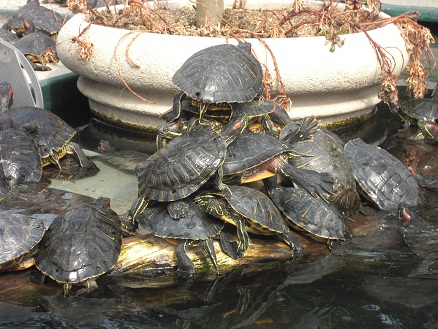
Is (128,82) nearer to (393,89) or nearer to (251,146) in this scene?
(251,146)

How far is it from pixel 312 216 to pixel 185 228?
833 millimetres

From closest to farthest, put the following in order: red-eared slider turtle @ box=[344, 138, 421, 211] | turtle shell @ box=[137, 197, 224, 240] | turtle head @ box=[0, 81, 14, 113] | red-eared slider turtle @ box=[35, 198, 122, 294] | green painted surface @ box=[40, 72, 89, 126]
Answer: red-eared slider turtle @ box=[35, 198, 122, 294] < turtle shell @ box=[137, 197, 224, 240] < red-eared slider turtle @ box=[344, 138, 421, 211] < turtle head @ box=[0, 81, 14, 113] < green painted surface @ box=[40, 72, 89, 126]

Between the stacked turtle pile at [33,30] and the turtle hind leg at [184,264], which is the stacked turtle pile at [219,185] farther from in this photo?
the stacked turtle pile at [33,30]

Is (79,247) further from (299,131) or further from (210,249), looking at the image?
(299,131)

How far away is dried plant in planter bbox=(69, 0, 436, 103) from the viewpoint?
18.2ft

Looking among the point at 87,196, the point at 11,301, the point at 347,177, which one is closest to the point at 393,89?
the point at 347,177

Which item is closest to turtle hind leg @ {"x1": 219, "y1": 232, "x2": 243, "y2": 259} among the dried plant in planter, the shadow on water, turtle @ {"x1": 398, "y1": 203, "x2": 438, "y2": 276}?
the shadow on water

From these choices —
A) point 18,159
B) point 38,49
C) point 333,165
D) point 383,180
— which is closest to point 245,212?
point 333,165

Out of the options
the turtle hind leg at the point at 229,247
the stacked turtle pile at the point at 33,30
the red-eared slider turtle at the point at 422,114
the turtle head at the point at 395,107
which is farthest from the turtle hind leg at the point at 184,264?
the stacked turtle pile at the point at 33,30

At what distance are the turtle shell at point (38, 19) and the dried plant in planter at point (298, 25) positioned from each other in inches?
103

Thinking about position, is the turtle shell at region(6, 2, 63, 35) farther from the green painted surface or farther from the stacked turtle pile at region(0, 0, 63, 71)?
the green painted surface

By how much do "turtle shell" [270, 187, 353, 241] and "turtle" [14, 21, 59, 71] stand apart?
4.25m

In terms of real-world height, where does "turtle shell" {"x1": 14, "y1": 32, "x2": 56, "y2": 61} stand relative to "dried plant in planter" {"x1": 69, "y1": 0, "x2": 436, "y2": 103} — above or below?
below

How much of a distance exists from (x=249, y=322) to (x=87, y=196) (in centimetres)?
173
